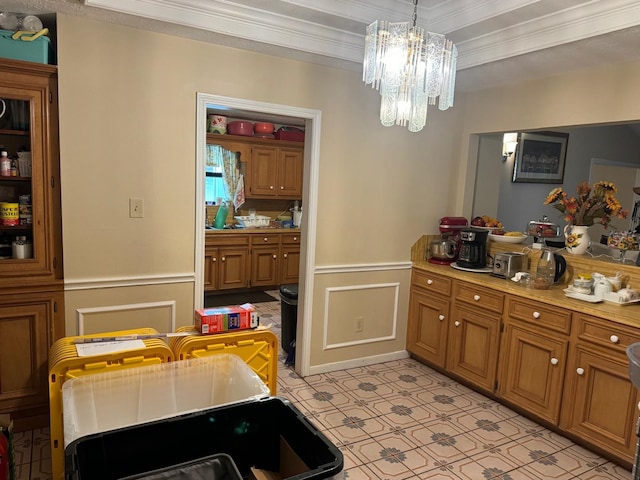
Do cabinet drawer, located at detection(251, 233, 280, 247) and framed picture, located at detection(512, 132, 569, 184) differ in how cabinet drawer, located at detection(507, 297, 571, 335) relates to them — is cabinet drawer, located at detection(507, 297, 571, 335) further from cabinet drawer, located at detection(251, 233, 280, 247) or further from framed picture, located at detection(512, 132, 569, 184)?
cabinet drawer, located at detection(251, 233, 280, 247)

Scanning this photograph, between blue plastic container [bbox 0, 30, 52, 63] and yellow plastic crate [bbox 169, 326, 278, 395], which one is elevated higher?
blue plastic container [bbox 0, 30, 52, 63]

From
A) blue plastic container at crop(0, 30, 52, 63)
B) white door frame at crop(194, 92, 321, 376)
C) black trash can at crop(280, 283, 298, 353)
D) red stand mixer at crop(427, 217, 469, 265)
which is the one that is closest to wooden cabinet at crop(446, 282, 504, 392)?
red stand mixer at crop(427, 217, 469, 265)

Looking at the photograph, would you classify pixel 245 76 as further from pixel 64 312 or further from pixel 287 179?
pixel 287 179

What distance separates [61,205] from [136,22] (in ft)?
3.77

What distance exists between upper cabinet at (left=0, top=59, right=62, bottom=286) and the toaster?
300 cm

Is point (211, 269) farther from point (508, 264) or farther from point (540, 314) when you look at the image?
point (540, 314)

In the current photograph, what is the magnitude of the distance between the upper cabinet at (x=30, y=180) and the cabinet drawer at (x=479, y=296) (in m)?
2.78

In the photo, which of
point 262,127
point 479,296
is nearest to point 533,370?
point 479,296

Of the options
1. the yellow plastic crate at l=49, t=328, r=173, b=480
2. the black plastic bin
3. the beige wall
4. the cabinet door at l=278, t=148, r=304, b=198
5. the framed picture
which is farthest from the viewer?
the cabinet door at l=278, t=148, r=304, b=198

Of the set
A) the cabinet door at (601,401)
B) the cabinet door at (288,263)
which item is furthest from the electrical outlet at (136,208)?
the cabinet door at (288,263)

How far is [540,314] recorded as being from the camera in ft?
9.47

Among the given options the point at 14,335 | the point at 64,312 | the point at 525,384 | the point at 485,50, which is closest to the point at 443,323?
the point at 525,384

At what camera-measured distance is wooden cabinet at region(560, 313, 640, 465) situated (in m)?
2.45

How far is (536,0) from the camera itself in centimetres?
235
